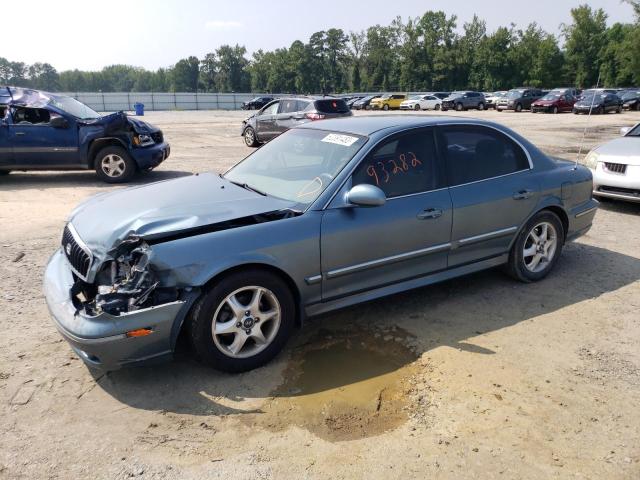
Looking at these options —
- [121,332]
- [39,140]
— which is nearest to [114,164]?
[39,140]

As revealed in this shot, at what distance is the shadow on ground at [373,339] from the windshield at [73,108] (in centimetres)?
794

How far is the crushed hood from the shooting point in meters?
3.23

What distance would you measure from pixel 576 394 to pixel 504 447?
79cm

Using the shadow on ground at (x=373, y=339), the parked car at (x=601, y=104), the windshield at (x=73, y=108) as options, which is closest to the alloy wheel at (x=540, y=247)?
the shadow on ground at (x=373, y=339)

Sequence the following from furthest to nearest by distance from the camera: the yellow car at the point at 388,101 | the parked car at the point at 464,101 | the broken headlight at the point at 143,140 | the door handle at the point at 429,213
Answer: the yellow car at the point at 388,101
the parked car at the point at 464,101
the broken headlight at the point at 143,140
the door handle at the point at 429,213

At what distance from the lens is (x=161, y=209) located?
138 inches

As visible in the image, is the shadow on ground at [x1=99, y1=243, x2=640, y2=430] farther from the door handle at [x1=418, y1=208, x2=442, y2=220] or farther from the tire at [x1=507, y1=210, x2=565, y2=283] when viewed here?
the door handle at [x1=418, y1=208, x2=442, y2=220]

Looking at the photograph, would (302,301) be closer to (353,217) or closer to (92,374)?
(353,217)

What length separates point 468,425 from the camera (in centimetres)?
289

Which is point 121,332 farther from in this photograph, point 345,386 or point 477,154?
point 477,154

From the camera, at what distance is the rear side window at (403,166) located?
3.87 m

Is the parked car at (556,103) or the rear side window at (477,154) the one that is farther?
the parked car at (556,103)

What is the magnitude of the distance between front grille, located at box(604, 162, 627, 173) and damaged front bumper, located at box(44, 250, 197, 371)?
7.01m

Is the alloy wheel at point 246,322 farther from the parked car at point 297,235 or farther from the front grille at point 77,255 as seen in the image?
the front grille at point 77,255
